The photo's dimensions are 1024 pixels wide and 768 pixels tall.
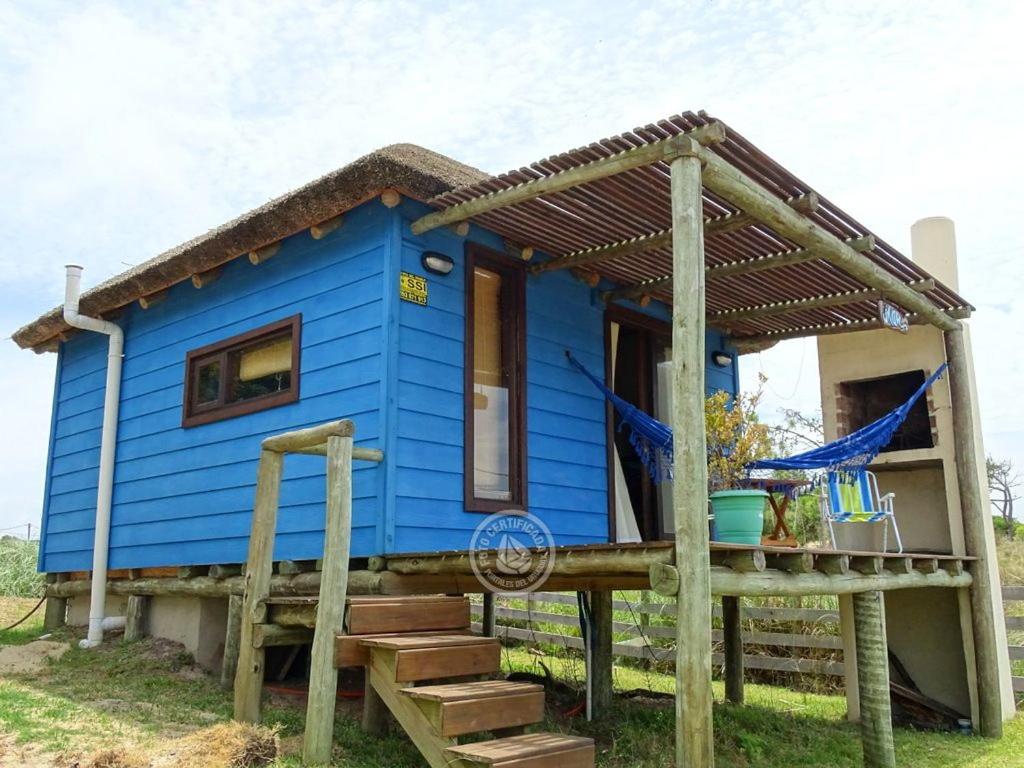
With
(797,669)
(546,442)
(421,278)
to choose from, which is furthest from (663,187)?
(797,669)

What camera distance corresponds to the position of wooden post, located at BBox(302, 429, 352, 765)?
3.95 m

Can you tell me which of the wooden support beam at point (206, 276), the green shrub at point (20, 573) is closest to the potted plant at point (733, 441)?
the wooden support beam at point (206, 276)

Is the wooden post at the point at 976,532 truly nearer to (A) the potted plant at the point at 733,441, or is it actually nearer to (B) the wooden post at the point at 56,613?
(A) the potted plant at the point at 733,441

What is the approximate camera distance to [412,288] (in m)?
5.43

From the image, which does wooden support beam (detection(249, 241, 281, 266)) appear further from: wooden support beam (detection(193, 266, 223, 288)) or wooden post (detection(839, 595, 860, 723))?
wooden post (detection(839, 595, 860, 723))

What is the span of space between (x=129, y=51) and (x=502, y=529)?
4.49m

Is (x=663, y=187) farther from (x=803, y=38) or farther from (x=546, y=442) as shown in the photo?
(x=546, y=442)

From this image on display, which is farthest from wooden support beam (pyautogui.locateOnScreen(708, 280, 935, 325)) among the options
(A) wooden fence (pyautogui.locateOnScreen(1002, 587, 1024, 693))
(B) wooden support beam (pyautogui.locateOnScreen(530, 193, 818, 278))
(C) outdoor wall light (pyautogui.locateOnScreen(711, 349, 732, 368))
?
(A) wooden fence (pyautogui.locateOnScreen(1002, 587, 1024, 693))

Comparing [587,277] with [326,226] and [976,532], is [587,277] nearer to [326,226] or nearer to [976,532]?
[326,226]

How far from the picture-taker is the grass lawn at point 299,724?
167 inches

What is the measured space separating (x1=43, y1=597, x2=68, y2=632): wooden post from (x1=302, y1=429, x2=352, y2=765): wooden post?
5.36 m

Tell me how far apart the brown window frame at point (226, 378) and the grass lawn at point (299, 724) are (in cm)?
181

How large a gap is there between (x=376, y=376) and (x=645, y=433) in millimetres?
1845

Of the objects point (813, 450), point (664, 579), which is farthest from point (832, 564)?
point (664, 579)
